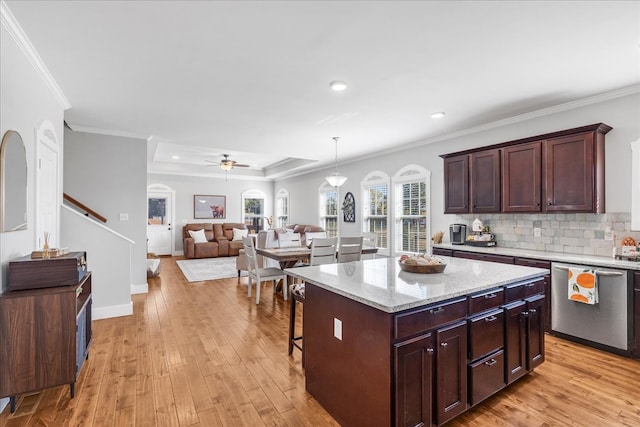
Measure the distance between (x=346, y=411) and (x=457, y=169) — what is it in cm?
389

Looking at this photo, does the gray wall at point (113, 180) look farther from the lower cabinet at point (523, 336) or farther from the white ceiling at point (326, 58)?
the lower cabinet at point (523, 336)

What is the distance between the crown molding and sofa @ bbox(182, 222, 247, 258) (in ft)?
21.0

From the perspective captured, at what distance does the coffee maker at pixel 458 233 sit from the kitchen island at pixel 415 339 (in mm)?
2176

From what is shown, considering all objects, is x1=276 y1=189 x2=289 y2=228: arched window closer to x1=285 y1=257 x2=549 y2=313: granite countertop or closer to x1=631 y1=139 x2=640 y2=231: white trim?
x1=285 y1=257 x2=549 y2=313: granite countertop

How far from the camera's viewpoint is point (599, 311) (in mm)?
3160

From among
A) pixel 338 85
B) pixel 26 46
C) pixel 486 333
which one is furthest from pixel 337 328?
pixel 26 46

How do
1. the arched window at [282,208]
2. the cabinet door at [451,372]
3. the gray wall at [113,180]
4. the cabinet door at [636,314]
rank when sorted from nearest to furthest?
the cabinet door at [451,372], the cabinet door at [636,314], the gray wall at [113,180], the arched window at [282,208]

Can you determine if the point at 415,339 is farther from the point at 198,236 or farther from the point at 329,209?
the point at 198,236

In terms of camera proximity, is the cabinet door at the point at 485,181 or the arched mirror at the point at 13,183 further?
the cabinet door at the point at 485,181

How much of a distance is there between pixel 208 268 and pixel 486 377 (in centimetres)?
681

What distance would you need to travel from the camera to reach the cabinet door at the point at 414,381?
1702mm

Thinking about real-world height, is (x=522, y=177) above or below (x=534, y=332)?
above

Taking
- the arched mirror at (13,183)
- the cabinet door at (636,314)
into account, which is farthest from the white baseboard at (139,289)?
the cabinet door at (636,314)

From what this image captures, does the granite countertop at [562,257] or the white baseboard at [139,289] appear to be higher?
the granite countertop at [562,257]
